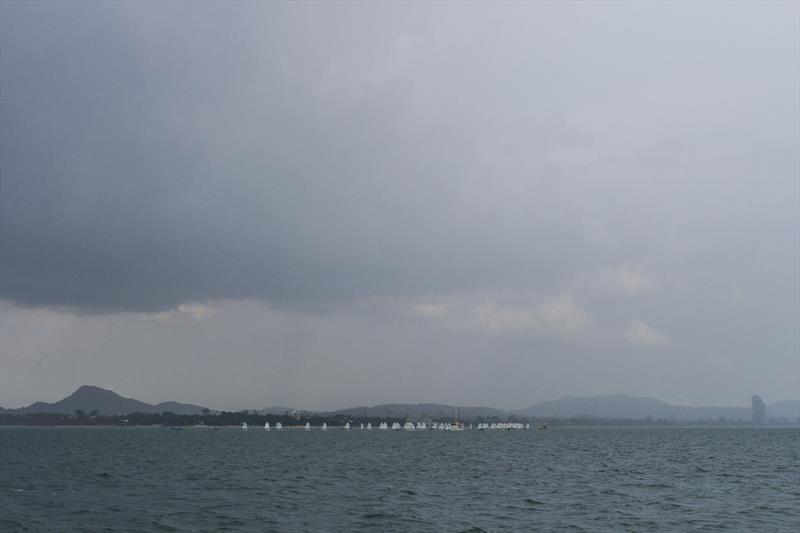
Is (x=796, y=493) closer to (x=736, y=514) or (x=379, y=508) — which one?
(x=736, y=514)

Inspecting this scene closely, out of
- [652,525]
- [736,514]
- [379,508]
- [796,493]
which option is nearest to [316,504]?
[379,508]

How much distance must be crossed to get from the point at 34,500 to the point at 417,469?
164 ft

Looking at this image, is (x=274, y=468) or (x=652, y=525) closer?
(x=652, y=525)

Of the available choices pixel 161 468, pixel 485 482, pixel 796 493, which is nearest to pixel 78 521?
pixel 485 482

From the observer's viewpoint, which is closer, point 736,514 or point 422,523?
point 422,523

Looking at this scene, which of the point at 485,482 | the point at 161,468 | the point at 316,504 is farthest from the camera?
the point at 161,468

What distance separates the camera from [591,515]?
51906 mm

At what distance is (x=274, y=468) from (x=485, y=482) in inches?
1272

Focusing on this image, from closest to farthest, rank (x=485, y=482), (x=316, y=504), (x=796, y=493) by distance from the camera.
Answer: (x=316, y=504) < (x=796, y=493) < (x=485, y=482)

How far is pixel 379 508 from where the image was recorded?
53.6m

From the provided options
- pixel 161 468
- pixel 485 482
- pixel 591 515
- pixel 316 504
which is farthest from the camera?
pixel 161 468

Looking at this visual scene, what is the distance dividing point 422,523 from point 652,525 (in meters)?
15.4

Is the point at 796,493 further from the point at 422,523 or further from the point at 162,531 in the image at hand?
the point at 162,531

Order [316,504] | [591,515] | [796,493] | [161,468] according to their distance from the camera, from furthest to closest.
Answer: [161,468] < [796,493] < [316,504] < [591,515]
